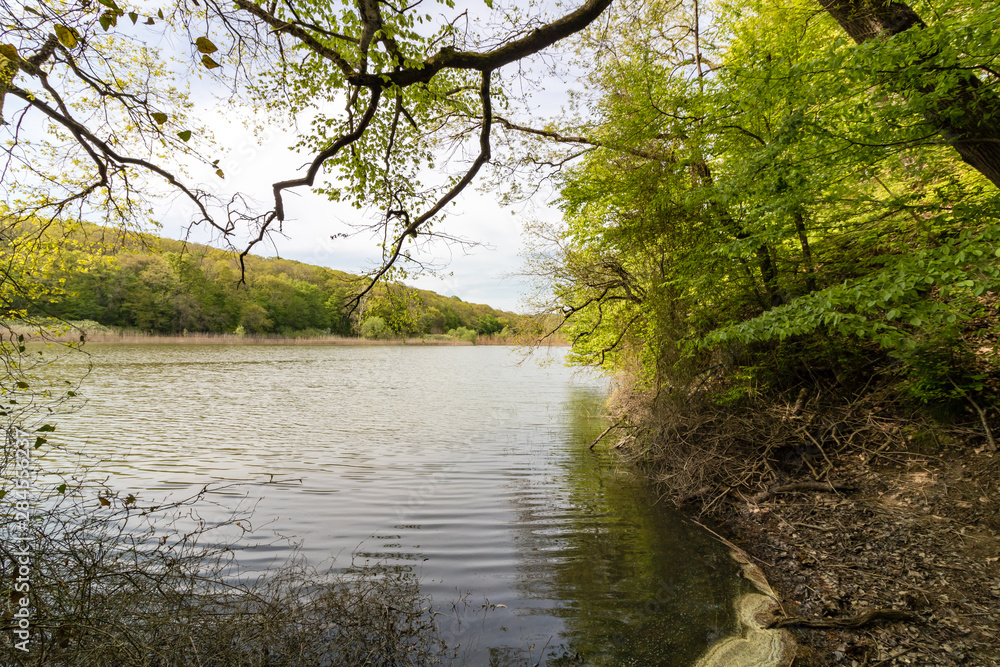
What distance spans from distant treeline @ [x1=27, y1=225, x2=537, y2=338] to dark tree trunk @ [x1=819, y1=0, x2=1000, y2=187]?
6570mm

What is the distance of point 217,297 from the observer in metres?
60.1

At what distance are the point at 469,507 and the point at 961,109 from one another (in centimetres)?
844

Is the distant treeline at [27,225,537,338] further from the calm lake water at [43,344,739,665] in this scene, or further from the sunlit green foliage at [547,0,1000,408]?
the sunlit green foliage at [547,0,1000,408]

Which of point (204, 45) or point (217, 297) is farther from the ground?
point (217, 297)

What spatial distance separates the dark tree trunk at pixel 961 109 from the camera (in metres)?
4.46

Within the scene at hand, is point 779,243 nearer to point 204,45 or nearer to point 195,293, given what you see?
point 204,45

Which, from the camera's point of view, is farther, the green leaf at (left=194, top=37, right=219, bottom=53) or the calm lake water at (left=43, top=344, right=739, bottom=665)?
the calm lake water at (left=43, top=344, right=739, bottom=665)

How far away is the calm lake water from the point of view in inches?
178

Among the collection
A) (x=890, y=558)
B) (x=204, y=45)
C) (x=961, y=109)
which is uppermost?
(x=961, y=109)

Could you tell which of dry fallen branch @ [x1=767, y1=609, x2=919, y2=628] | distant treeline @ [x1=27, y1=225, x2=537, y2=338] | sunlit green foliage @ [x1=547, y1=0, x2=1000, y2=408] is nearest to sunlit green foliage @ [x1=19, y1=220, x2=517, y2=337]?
distant treeline @ [x1=27, y1=225, x2=537, y2=338]

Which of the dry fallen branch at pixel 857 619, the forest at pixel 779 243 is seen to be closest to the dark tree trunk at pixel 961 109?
the forest at pixel 779 243

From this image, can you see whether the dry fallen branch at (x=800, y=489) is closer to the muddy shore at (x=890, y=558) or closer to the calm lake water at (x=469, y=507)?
the muddy shore at (x=890, y=558)

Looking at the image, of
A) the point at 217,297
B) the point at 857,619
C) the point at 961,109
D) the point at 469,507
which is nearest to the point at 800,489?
the point at 857,619

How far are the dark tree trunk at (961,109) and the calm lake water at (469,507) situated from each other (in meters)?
5.58
